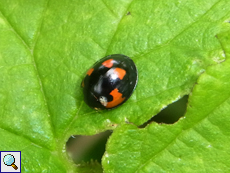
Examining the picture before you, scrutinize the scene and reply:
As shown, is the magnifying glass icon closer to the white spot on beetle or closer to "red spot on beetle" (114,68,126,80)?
the white spot on beetle

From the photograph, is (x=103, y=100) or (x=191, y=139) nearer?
(x=191, y=139)

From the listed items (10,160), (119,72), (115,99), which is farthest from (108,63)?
(10,160)

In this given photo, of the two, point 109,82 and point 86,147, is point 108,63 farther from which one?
point 86,147

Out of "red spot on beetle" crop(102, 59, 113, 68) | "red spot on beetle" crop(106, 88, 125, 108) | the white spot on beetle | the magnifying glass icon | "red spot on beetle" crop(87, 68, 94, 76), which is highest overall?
"red spot on beetle" crop(102, 59, 113, 68)

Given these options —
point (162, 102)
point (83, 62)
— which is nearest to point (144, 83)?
point (162, 102)

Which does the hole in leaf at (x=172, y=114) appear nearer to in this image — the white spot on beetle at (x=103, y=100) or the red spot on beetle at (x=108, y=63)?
the white spot on beetle at (x=103, y=100)

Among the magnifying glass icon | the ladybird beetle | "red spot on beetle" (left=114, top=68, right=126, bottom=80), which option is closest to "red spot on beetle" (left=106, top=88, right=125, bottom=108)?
the ladybird beetle

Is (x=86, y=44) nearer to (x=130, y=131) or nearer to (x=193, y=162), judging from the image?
(x=130, y=131)
